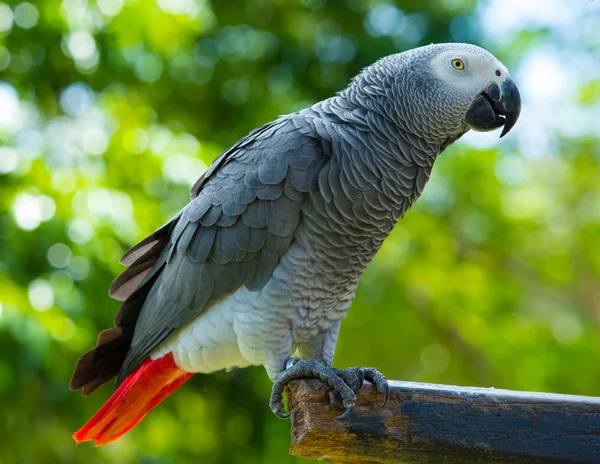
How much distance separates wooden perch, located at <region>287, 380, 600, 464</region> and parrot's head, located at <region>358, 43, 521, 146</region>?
2.47 ft

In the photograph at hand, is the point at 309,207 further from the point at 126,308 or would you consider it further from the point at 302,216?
the point at 126,308

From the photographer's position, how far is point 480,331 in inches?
195

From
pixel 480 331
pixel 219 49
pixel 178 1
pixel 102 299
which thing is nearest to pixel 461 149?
pixel 480 331

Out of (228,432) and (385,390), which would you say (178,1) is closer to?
(385,390)

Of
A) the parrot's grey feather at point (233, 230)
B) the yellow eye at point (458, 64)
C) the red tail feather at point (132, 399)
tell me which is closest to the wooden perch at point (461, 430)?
the parrot's grey feather at point (233, 230)

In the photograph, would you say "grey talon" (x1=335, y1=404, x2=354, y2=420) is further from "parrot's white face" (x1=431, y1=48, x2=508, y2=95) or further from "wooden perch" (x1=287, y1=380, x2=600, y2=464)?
"parrot's white face" (x1=431, y1=48, x2=508, y2=95)

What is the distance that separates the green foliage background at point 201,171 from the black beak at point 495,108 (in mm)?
1505

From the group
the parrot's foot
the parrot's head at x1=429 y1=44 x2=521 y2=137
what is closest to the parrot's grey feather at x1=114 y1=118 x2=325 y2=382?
the parrot's foot

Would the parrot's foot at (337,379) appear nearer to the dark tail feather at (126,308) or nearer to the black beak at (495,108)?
the dark tail feather at (126,308)

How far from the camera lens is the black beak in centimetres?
186

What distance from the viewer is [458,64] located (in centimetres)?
186

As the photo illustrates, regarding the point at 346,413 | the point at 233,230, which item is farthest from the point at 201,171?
the point at 346,413

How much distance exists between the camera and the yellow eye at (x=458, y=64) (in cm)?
185

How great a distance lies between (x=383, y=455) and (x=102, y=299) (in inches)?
71.2
